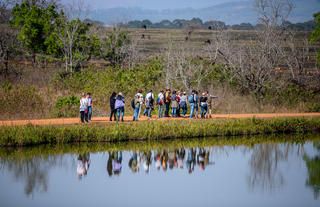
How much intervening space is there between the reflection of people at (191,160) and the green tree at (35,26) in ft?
94.9

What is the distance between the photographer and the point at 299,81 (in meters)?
36.6

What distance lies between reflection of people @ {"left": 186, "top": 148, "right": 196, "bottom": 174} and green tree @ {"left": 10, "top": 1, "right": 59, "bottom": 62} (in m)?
28.9

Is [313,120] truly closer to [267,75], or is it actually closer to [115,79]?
[267,75]

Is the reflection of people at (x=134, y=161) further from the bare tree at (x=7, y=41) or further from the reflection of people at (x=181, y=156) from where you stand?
the bare tree at (x=7, y=41)

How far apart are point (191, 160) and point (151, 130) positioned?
3423 millimetres

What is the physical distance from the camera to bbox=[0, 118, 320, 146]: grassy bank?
2022cm

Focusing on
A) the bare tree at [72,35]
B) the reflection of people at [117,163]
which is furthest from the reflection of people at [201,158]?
the bare tree at [72,35]

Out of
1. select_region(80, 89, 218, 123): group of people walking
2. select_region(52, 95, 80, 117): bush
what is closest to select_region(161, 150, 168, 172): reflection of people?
select_region(80, 89, 218, 123): group of people walking

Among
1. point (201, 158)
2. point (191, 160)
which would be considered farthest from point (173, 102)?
point (191, 160)

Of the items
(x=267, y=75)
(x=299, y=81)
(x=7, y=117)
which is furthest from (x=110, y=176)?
(x=299, y=81)

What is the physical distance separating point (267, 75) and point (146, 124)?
16203 millimetres

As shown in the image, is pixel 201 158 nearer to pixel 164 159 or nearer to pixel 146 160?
pixel 164 159

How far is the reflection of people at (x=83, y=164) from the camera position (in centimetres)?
1716

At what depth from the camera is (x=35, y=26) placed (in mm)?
46125
